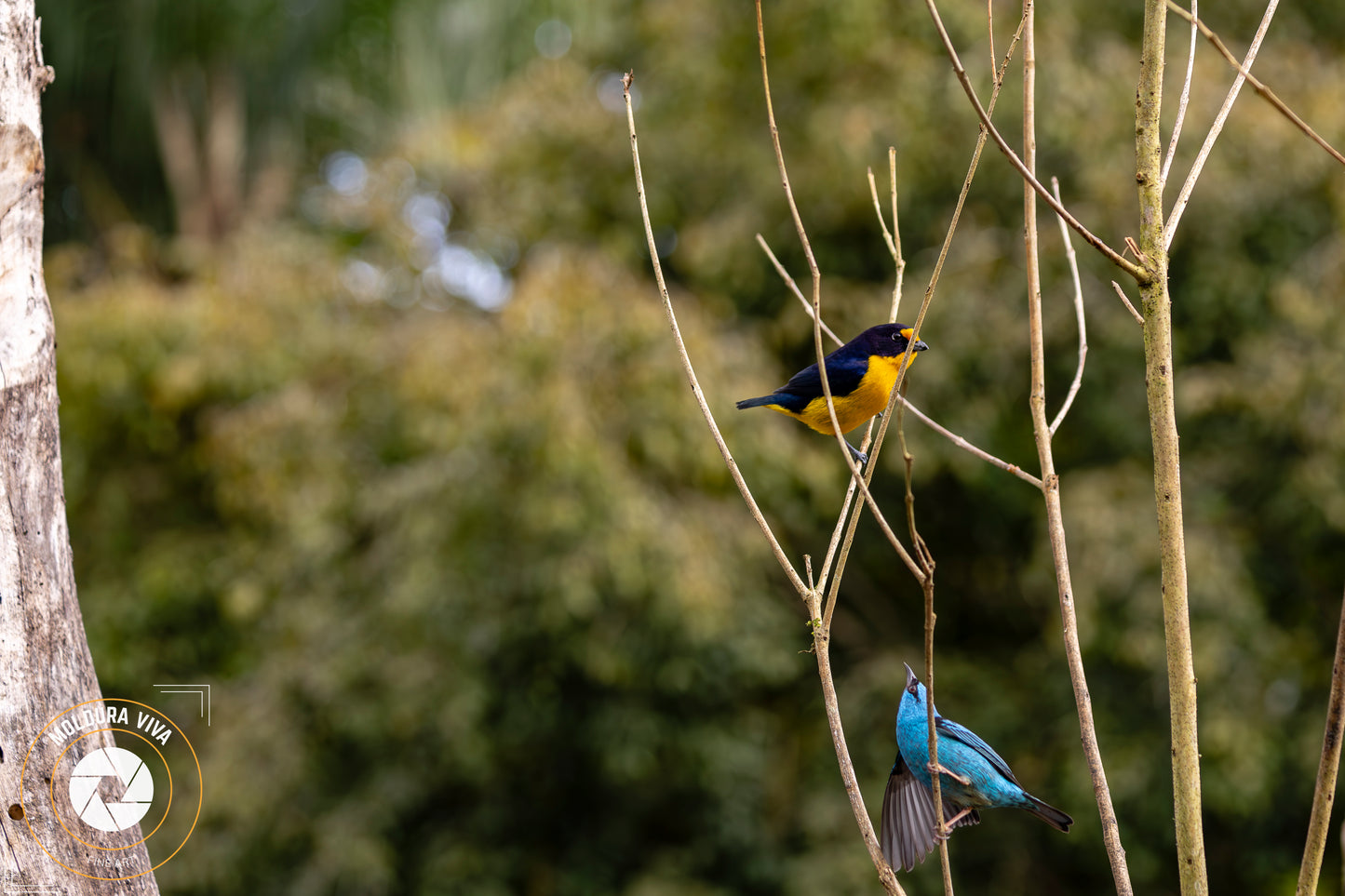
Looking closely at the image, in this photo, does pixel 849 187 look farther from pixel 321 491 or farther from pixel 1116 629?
pixel 321 491

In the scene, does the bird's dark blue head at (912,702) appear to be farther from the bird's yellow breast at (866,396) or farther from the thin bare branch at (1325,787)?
the bird's yellow breast at (866,396)

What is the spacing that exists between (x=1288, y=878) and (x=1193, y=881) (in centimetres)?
468

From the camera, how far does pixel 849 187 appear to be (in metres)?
5.36

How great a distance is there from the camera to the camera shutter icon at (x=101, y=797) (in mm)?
1590

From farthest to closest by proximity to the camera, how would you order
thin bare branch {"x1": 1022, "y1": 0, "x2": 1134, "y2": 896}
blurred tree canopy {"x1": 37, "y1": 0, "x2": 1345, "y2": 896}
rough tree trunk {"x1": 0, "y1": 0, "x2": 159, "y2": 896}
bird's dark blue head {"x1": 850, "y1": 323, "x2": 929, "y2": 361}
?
blurred tree canopy {"x1": 37, "y1": 0, "x2": 1345, "y2": 896} < bird's dark blue head {"x1": 850, "y1": 323, "x2": 929, "y2": 361} < rough tree trunk {"x1": 0, "y1": 0, "x2": 159, "y2": 896} < thin bare branch {"x1": 1022, "y1": 0, "x2": 1134, "y2": 896}

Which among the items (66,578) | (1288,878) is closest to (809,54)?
(1288,878)

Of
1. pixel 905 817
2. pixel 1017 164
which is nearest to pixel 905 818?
pixel 905 817

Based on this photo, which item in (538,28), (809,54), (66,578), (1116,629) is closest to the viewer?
(66,578)

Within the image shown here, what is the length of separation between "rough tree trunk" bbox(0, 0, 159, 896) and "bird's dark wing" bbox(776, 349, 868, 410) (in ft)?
4.29

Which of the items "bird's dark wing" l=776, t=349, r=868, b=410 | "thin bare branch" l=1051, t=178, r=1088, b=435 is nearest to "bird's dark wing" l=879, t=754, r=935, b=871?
"thin bare branch" l=1051, t=178, r=1088, b=435

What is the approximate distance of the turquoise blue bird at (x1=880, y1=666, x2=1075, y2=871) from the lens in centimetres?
129

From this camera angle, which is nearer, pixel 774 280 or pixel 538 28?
pixel 774 280

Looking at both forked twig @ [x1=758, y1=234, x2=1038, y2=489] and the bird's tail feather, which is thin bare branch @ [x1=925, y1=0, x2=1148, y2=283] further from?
the bird's tail feather

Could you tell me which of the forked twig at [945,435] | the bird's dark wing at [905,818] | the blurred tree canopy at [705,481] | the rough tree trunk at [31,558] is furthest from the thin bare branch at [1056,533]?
the blurred tree canopy at [705,481]
